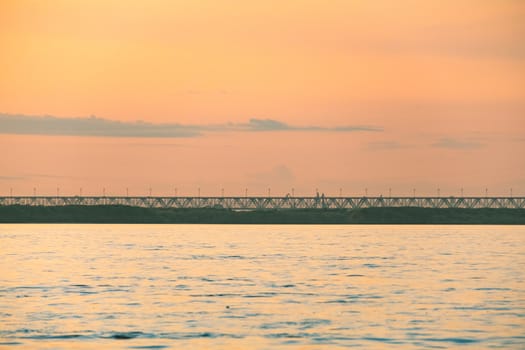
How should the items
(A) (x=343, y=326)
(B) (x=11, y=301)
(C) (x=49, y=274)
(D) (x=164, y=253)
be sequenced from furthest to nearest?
(D) (x=164, y=253), (C) (x=49, y=274), (B) (x=11, y=301), (A) (x=343, y=326)

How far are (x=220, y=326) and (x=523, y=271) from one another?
41.2 m

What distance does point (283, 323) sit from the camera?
49.5 m

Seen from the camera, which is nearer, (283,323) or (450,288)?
(283,323)

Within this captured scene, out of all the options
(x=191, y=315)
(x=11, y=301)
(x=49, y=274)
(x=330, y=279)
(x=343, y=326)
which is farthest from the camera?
(x=49, y=274)

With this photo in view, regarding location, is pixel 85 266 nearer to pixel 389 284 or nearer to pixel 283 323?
pixel 389 284

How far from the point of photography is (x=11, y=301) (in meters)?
58.8

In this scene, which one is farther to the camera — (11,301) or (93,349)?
(11,301)

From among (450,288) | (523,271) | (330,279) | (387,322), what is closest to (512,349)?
(387,322)

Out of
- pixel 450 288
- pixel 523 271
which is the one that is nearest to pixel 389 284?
pixel 450 288

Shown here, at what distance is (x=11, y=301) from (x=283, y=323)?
16754mm

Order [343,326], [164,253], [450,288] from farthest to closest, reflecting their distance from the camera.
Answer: [164,253] → [450,288] → [343,326]

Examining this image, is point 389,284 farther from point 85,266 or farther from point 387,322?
point 85,266

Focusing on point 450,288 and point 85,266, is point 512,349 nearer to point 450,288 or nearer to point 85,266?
point 450,288

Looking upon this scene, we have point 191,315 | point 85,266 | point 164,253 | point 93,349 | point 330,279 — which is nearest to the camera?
point 93,349
